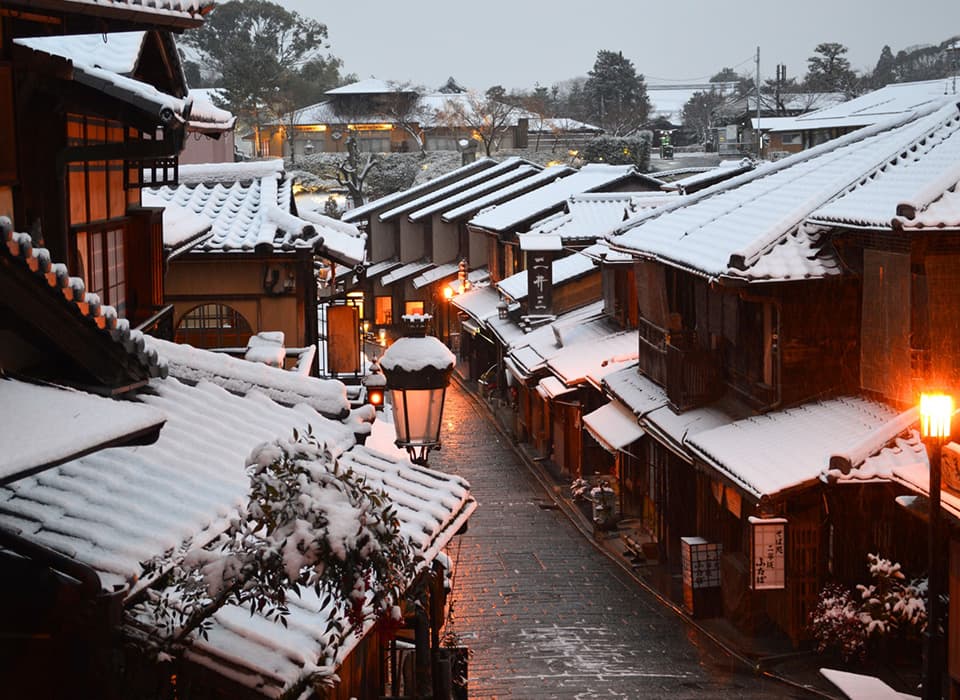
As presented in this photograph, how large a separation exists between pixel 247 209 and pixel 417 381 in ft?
38.6

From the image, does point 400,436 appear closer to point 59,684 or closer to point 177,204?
point 59,684

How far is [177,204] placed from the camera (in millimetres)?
22953

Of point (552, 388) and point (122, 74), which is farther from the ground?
point (122, 74)

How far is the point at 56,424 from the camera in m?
6.23

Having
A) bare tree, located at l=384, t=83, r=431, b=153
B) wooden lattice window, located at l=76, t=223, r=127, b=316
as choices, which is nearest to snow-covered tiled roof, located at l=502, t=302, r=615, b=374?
wooden lattice window, located at l=76, t=223, r=127, b=316

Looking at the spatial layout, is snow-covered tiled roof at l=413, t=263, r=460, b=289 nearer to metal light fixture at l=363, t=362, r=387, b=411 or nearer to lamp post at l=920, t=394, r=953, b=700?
metal light fixture at l=363, t=362, r=387, b=411

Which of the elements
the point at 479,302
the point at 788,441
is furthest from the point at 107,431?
the point at 479,302

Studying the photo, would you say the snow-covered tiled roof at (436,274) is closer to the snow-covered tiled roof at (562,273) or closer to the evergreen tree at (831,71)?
the snow-covered tiled roof at (562,273)

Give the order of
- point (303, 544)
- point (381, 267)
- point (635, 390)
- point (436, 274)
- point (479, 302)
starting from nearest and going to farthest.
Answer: point (303, 544)
point (635, 390)
point (479, 302)
point (436, 274)
point (381, 267)

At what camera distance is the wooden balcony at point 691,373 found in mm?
24172

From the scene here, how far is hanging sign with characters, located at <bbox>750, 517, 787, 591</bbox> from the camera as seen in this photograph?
60.8ft

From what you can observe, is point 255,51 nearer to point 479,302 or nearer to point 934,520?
point 479,302

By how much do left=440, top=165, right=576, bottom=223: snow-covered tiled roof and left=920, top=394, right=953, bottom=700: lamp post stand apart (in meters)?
41.6

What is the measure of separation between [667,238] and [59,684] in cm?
2065
